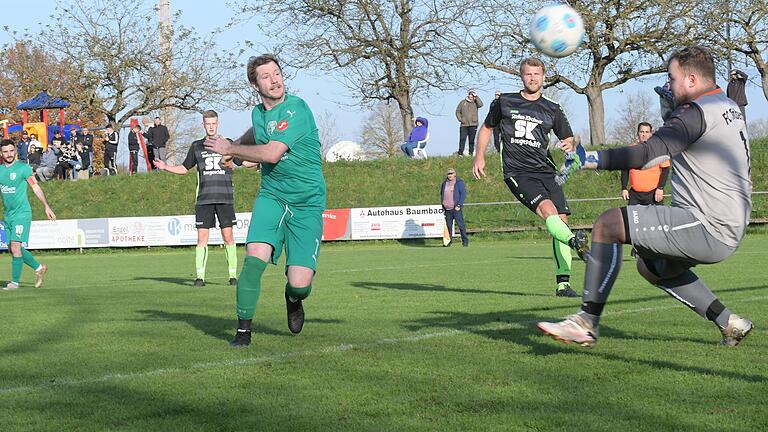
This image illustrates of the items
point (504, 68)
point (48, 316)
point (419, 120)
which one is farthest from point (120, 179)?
point (48, 316)

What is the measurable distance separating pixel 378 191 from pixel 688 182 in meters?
29.2

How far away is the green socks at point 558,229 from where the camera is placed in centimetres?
903

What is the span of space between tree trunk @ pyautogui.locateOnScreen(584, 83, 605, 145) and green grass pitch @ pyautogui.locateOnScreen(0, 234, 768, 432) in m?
26.0

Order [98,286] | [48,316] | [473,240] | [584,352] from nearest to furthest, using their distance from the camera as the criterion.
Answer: [584,352] → [48,316] → [98,286] → [473,240]

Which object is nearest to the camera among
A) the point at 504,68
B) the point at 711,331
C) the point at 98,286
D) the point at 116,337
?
the point at 711,331

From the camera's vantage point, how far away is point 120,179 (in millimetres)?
38156

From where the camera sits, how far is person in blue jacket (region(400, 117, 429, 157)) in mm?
34522

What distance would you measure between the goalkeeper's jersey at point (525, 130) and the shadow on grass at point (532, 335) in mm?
2063

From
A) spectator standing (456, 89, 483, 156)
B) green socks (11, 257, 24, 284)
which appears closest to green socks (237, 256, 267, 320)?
green socks (11, 257, 24, 284)

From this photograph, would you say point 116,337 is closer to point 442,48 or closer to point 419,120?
point 419,120

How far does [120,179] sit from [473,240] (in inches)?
595

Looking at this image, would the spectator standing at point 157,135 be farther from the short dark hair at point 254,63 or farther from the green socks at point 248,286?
the green socks at point 248,286

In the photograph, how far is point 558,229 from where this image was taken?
30.1 ft

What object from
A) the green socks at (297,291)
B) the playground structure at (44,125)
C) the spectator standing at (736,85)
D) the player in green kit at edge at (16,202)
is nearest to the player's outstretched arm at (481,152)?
the green socks at (297,291)
